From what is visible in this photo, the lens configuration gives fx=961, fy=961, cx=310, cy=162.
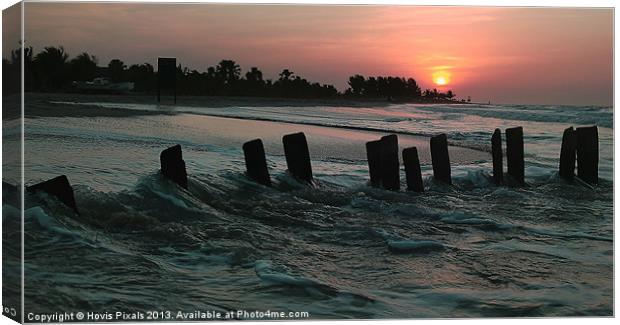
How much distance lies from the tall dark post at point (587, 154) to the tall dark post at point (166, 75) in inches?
106

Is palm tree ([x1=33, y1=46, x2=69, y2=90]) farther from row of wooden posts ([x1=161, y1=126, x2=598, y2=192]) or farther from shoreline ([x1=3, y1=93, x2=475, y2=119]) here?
row of wooden posts ([x1=161, y1=126, x2=598, y2=192])

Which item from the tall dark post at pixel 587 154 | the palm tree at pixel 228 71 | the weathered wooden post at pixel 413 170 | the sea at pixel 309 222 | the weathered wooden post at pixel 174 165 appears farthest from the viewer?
the tall dark post at pixel 587 154

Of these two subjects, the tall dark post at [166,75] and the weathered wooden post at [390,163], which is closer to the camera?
the tall dark post at [166,75]

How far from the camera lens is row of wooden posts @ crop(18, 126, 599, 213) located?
6.04 m

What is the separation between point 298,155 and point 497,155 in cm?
133

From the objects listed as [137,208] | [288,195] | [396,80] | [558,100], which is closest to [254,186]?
[288,195]

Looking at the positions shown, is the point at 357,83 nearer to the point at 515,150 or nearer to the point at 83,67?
the point at 515,150

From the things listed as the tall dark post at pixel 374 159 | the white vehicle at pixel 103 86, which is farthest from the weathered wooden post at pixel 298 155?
the white vehicle at pixel 103 86

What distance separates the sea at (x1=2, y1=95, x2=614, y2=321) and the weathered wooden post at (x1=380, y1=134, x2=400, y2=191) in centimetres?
5

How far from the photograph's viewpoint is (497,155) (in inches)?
248

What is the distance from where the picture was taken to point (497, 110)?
20.9 ft

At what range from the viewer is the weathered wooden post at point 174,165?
5.89 meters

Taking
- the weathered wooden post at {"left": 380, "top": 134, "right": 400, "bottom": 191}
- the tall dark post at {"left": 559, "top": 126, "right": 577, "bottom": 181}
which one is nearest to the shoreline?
the weathered wooden post at {"left": 380, "top": 134, "right": 400, "bottom": 191}

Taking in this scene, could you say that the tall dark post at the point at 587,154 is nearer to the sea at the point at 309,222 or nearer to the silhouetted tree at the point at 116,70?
the sea at the point at 309,222
